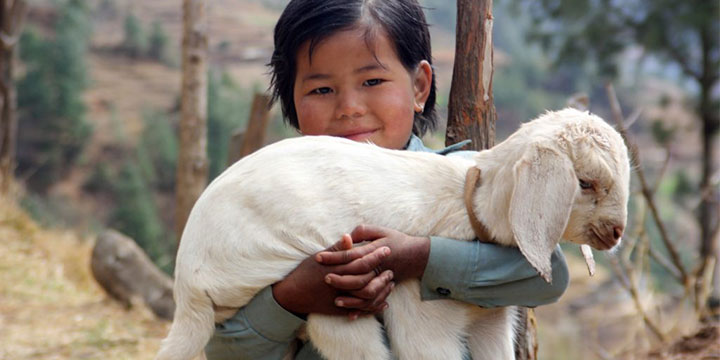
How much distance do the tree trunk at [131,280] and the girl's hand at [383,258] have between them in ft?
14.5

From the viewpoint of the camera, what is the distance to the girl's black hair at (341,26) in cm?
198

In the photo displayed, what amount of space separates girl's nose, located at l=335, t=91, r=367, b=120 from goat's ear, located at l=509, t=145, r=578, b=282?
0.66 meters

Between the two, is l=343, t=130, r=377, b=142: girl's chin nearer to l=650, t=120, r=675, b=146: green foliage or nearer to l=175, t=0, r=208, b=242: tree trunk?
l=175, t=0, r=208, b=242: tree trunk

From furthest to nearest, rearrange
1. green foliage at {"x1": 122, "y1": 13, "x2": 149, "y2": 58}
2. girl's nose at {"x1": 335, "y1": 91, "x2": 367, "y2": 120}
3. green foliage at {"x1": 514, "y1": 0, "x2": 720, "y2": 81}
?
green foliage at {"x1": 122, "y1": 13, "x2": 149, "y2": 58}, green foliage at {"x1": 514, "y1": 0, "x2": 720, "y2": 81}, girl's nose at {"x1": 335, "y1": 91, "x2": 367, "y2": 120}

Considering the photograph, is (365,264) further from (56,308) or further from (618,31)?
(618,31)

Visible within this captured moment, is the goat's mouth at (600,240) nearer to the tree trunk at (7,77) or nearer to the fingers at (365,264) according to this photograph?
the fingers at (365,264)

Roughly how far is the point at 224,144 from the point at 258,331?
10.0m

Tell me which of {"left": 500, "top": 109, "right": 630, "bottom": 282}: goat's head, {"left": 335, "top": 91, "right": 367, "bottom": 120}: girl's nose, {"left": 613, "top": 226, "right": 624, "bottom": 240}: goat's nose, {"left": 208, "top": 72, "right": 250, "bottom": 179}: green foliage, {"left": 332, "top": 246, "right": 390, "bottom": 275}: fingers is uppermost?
{"left": 335, "top": 91, "right": 367, "bottom": 120}: girl's nose

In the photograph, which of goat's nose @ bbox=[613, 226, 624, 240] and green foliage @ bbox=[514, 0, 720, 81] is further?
green foliage @ bbox=[514, 0, 720, 81]

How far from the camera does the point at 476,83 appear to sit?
223 centimetres

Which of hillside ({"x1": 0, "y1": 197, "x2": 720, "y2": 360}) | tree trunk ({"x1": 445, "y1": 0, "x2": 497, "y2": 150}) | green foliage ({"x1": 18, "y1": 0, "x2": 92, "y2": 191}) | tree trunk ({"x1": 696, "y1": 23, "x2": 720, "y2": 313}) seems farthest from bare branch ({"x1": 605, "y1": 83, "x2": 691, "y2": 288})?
green foliage ({"x1": 18, "y1": 0, "x2": 92, "y2": 191})

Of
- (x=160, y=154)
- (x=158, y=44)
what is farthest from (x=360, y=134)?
(x=158, y=44)

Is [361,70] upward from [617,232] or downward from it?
upward

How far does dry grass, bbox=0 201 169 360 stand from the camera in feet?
15.8
